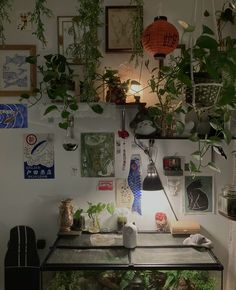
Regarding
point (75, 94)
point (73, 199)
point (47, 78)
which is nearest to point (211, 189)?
point (73, 199)

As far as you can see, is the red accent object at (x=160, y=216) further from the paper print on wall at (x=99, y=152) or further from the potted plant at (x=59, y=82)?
the potted plant at (x=59, y=82)

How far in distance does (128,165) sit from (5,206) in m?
0.99

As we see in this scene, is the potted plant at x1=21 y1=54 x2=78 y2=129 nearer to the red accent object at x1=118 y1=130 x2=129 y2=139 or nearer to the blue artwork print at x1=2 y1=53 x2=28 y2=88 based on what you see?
the blue artwork print at x1=2 y1=53 x2=28 y2=88

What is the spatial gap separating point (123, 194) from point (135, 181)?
0.14 m

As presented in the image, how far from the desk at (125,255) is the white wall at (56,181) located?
0.88 ft

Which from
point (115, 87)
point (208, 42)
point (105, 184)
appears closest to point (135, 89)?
point (115, 87)

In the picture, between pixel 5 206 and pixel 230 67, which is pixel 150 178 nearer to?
pixel 5 206

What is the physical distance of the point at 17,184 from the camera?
8.70ft

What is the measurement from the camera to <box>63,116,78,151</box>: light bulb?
2.53m

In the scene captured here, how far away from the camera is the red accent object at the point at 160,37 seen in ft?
6.79

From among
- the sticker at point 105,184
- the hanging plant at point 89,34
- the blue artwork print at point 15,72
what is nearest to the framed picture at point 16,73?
the blue artwork print at point 15,72

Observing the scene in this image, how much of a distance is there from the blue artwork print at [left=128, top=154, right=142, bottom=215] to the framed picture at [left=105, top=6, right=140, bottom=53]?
82 cm

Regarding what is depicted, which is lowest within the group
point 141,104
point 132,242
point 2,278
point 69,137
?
point 2,278

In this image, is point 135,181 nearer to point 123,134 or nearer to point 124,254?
point 123,134
